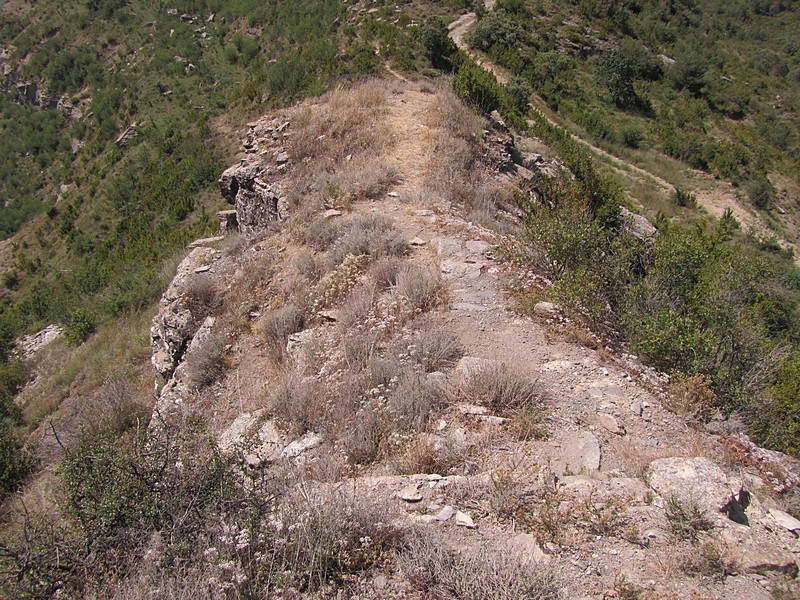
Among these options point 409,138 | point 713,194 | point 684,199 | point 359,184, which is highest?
point 409,138

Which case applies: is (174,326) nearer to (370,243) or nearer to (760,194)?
(370,243)

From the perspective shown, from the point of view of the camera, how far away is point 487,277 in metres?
5.57

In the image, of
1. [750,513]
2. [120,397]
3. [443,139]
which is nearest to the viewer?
[750,513]

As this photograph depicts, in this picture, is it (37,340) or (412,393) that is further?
(37,340)

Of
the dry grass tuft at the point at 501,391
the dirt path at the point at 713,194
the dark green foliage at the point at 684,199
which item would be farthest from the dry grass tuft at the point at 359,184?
the dark green foliage at the point at 684,199

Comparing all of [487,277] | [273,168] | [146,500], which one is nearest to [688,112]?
[273,168]

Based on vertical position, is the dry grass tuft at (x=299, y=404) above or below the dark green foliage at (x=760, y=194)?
above

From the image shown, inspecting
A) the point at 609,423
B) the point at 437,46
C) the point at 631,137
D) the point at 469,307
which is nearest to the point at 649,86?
the point at 631,137

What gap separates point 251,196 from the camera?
10.4 metres

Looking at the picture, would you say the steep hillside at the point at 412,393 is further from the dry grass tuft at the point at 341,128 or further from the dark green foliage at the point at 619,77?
the dark green foliage at the point at 619,77

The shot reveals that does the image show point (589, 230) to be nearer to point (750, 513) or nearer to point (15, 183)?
point (750, 513)

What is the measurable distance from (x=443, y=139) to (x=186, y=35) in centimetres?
3913

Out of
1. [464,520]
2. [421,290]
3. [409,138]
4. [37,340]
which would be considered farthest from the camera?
[37,340]

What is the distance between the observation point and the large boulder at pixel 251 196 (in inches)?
370
